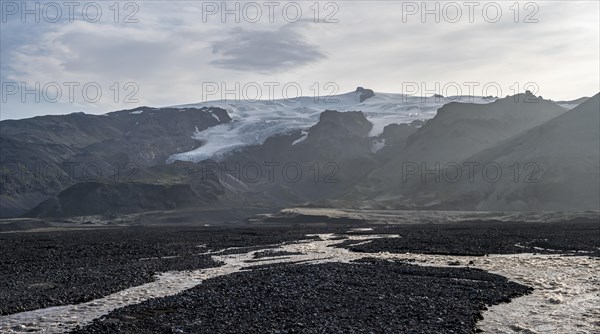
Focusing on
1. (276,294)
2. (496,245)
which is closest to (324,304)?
(276,294)

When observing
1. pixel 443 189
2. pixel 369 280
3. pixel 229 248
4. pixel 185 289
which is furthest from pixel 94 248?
pixel 443 189

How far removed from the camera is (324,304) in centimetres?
2502

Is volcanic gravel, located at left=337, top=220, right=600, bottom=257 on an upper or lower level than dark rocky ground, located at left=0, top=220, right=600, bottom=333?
lower

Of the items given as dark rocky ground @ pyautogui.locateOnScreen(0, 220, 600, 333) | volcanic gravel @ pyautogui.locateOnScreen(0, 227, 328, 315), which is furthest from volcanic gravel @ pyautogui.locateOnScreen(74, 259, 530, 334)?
volcanic gravel @ pyautogui.locateOnScreen(0, 227, 328, 315)

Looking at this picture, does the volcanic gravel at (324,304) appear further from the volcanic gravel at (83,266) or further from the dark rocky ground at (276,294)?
the volcanic gravel at (83,266)

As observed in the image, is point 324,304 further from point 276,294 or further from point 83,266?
point 83,266

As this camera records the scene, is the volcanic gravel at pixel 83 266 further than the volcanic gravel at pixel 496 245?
No

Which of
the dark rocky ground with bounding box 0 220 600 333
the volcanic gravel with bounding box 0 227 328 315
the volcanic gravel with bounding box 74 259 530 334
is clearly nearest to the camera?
the volcanic gravel with bounding box 74 259 530 334

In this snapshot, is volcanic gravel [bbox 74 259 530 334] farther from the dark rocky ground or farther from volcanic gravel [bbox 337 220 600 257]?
volcanic gravel [bbox 337 220 600 257]

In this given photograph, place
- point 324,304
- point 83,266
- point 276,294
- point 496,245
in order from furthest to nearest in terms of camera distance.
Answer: point 496,245 → point 83,266 → point 276,294 → point 324,304

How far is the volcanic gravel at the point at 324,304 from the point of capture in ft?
69.2

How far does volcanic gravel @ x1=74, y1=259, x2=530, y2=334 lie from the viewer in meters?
21.1

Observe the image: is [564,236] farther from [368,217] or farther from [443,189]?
[443,189]

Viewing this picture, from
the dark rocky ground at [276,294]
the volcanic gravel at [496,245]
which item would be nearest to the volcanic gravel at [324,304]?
the dark rocky ground at [276,294]
